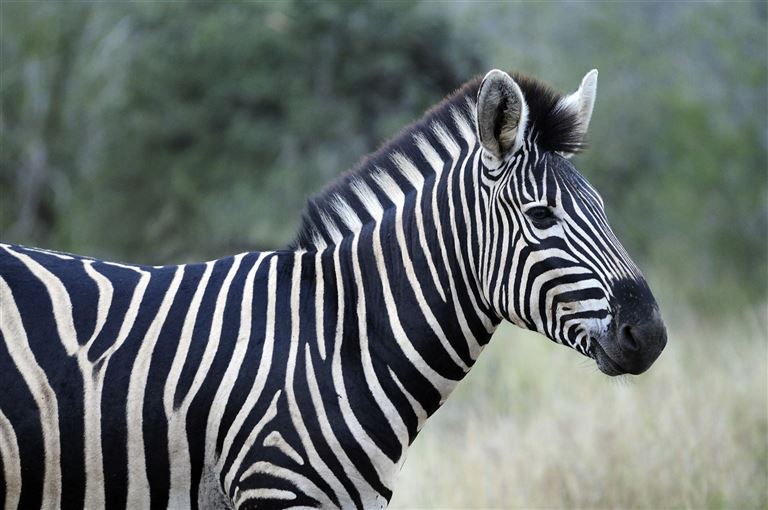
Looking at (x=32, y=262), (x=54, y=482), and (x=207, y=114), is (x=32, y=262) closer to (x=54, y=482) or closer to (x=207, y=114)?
(x=54, y=482)

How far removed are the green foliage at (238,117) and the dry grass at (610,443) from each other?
6689 millimetres

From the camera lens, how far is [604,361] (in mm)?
3645

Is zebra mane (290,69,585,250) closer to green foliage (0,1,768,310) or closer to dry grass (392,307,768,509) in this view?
dry grass (392,307,768,509)

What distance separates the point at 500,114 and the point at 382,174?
688 mm

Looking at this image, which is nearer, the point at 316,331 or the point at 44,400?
the point at 44,400

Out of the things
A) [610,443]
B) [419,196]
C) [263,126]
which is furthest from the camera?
[263,126]

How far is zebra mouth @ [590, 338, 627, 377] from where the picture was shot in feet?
11.9

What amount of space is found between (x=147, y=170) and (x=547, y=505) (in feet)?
39.5

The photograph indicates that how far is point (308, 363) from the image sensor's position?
3734 mm

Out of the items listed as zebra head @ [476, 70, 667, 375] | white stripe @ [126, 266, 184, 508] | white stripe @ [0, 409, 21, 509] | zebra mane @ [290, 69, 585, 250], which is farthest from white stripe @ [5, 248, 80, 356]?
zebra head @ [476, 70, 667, 375]

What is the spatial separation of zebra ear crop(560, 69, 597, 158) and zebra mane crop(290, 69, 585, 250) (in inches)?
2.8

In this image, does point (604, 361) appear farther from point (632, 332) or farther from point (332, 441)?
point (332, 441)

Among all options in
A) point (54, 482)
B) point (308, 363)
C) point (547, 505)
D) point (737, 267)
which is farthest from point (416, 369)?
point (737, 267)

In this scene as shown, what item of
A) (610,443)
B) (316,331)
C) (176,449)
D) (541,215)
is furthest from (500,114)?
(610,443)
